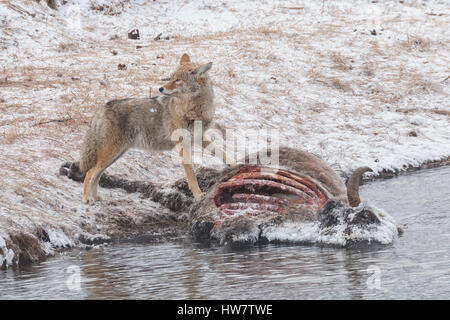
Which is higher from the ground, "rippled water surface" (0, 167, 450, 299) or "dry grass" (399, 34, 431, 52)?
"dry grass" (399, 34, 431, 52)

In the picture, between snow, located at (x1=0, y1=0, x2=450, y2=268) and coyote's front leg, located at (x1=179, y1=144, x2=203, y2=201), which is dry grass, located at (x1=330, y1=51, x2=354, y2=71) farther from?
coyote's front leg, located at (x1=179, y1=144, x2=203, y2=201)


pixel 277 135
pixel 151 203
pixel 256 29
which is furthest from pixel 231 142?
pixel 256 29

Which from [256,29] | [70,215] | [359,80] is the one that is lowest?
[70,215]

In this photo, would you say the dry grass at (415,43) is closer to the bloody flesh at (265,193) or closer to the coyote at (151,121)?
the coyote at (151,121)

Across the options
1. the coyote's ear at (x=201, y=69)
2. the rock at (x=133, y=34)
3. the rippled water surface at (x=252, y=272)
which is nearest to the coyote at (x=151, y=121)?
the coyote's ear at (x=201, y=69)

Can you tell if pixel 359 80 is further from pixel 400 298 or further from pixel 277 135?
pixel 400 298

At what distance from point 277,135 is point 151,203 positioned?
493 cm

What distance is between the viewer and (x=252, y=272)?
6723mm

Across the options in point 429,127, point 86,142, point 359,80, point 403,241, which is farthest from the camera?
point 359,80

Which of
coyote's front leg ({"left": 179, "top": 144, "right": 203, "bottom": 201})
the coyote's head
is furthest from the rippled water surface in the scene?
the coyote's head

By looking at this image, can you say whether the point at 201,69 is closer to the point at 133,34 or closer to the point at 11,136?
the point at 11,136

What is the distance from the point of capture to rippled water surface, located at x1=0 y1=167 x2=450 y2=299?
5973mm

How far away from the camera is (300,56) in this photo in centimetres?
1934

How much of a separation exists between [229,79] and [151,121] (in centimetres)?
725
